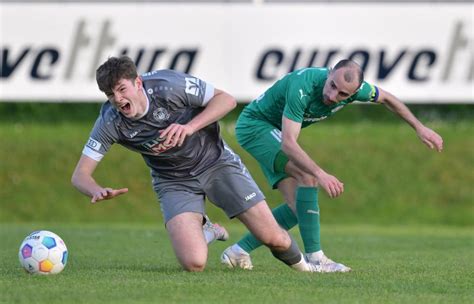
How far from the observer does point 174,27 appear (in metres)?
21.2

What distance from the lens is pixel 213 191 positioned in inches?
381

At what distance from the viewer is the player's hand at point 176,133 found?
860 centimetres

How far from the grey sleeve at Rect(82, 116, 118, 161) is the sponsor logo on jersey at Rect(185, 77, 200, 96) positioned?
68 centimetres

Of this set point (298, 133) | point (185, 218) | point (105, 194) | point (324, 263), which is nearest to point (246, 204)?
point (185, 218)

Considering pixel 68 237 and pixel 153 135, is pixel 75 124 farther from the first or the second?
pixel 153 135

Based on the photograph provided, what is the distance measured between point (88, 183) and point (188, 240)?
1113 mm

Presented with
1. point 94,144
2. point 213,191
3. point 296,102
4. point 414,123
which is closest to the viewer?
point 94,144

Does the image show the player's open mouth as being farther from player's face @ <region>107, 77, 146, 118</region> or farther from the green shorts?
the green shorts

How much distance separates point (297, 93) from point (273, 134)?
2.91 feet

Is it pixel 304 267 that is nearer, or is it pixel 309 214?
pixel 304 267

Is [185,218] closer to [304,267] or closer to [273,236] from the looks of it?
[273,236]

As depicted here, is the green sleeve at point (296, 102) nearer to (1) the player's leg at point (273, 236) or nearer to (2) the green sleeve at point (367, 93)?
(2) the green sleeve at point (367, 93)

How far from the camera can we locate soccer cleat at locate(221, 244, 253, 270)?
32.6 feet

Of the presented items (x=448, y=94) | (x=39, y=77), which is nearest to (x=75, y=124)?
(x=39, y=77)
